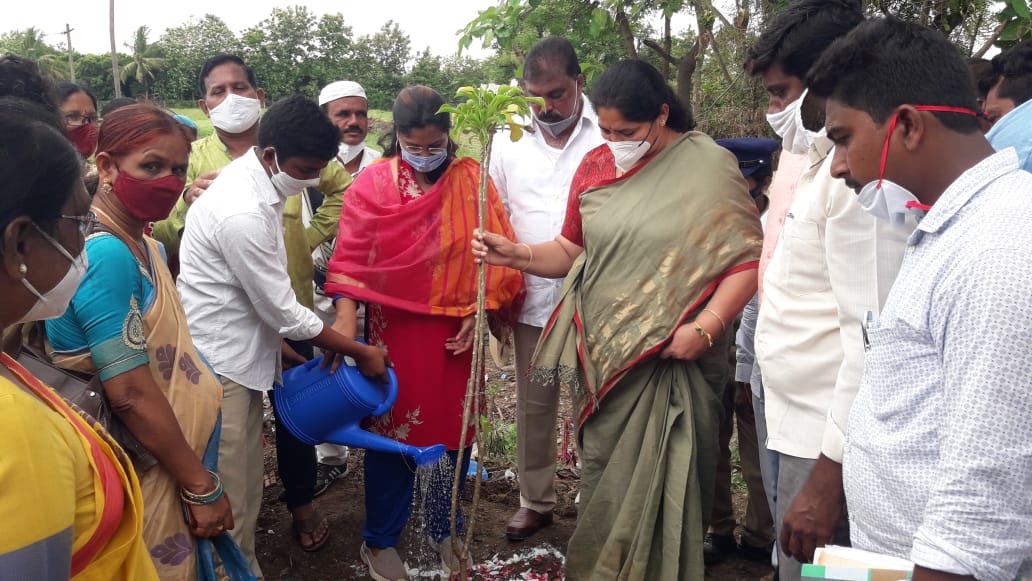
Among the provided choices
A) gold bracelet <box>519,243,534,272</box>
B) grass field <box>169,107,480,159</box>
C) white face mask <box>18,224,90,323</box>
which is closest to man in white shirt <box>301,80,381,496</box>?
grass field <box>169,107,480,159</box>

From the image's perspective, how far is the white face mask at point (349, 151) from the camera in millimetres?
4500

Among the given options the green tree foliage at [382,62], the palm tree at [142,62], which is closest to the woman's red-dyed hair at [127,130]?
the green tree foliage at [382,62]

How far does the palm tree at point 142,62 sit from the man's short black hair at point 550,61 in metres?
52.1

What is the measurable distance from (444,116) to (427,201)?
0.36 meters

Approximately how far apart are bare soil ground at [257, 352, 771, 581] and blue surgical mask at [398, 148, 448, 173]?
1736 millimetres

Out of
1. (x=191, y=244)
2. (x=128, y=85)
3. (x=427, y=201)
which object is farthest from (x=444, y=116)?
(x=128, y=85)

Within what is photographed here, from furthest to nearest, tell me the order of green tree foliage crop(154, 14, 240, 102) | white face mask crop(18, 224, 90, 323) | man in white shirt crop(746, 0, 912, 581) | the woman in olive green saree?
green tree foliage crop(154, 14, 240, 102) < the woman in olive green saree < man in white shirt crop(746, 0, 912, 581) < white face mask crop(18, 224, 90, 323)

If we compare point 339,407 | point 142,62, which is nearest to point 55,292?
point 339,407

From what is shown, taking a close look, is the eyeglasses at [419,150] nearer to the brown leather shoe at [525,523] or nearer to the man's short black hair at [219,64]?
the man's short black hair at [219,64]

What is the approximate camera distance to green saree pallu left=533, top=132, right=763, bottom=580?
2.88 meters

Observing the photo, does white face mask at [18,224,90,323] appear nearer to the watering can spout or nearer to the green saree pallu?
the watering can spout

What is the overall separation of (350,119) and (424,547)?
A: 7.82 ft

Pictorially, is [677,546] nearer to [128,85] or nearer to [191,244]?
[191,244]

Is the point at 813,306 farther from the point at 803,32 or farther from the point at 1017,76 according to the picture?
the point at 1017,76
